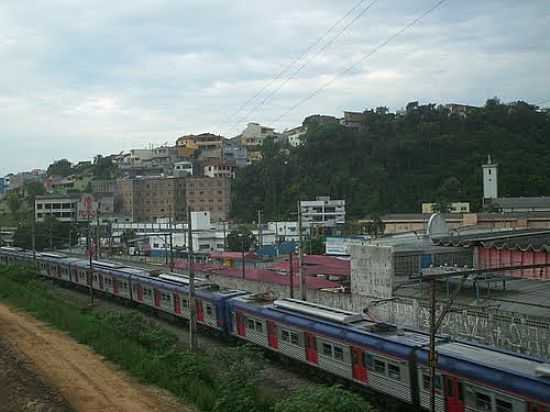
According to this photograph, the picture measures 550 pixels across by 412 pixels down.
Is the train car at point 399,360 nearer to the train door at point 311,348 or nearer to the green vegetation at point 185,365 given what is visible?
the train door at point 311,348

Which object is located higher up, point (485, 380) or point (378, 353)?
point (485, 380)

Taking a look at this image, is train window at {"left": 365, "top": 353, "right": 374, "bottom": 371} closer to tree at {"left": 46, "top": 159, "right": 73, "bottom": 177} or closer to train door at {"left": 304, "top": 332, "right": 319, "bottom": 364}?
train door at {"left": 304, "top": 332, "right": 319, "bottom": 364}

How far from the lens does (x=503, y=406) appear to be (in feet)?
33.8

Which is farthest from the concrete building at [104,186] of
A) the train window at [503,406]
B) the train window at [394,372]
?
the train window at [503,406]

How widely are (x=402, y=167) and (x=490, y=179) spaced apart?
11.4m

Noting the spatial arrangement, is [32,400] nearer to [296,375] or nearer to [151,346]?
[151,346]

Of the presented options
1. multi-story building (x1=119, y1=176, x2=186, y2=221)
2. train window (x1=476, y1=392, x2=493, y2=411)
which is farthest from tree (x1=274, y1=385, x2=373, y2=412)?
multi-story building (x1=119, y1=176, x2=186, y2=221)

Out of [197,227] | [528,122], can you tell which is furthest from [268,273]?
[528,122]

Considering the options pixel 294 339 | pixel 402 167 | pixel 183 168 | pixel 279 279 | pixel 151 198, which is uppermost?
pixel 183 168

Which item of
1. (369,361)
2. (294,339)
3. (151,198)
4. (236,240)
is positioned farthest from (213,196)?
(369,361)

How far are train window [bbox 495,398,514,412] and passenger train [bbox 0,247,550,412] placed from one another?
0.05 ft

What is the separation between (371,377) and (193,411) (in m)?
4.11

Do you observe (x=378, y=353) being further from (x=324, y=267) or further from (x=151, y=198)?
(x=151, y=198)

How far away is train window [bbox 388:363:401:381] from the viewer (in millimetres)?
12688
